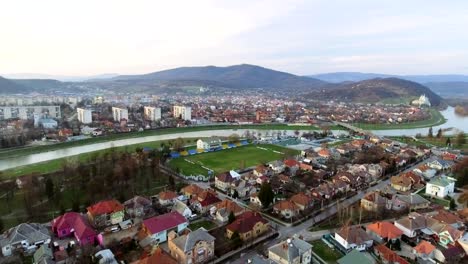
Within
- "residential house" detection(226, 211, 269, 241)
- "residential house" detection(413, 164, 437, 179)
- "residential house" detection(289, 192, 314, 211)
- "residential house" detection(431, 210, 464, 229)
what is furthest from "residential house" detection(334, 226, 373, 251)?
"residential house" detection(413, 164, 437, 179)

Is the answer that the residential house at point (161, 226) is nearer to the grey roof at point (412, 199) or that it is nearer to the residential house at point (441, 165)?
the grey roof at point (412, 199)

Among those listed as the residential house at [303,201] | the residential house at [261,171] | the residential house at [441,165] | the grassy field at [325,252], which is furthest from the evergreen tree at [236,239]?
the residential house at [441,165]

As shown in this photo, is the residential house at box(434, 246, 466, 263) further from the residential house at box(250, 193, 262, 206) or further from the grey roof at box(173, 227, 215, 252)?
the grey roof at box(173, 227, 215, 252)

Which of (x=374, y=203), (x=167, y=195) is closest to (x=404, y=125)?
(x=374, y=203)

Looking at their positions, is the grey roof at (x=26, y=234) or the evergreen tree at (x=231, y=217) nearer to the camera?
the grey roof at (x=26, y=234)

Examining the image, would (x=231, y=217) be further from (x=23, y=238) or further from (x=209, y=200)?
(x=23, y=238)

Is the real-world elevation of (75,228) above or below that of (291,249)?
below
